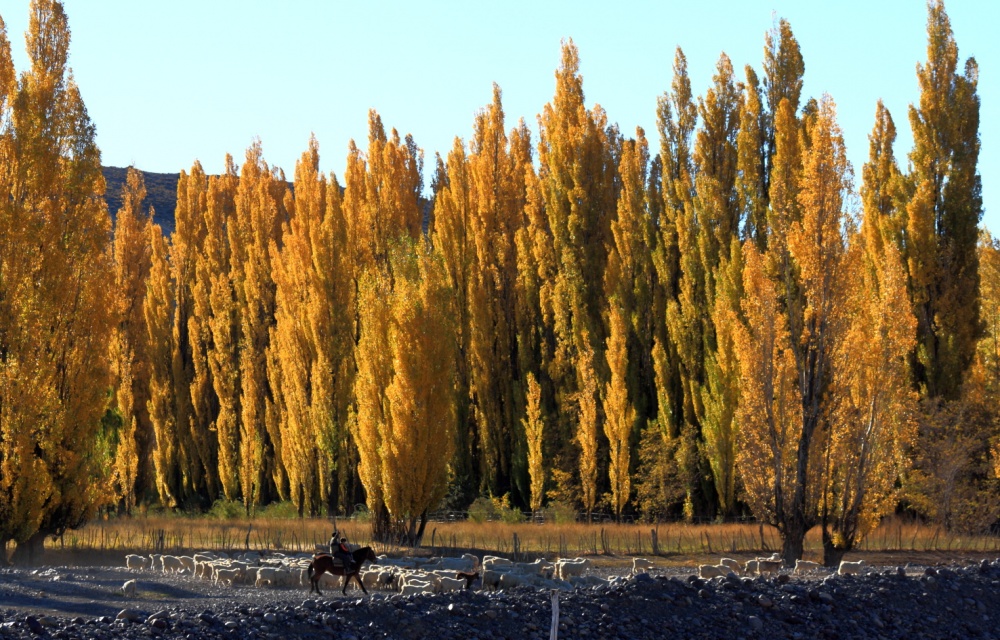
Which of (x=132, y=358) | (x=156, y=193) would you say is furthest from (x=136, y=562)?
(x=156, y=193)

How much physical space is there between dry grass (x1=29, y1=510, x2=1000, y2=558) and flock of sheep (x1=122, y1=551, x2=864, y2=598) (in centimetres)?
409

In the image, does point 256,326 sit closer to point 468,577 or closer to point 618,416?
point 618,416

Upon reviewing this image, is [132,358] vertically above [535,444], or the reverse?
[132,358]

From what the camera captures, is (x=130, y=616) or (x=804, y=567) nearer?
(x=130, y=616)

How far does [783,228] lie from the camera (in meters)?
23.2

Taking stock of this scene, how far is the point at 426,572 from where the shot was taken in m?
17.2

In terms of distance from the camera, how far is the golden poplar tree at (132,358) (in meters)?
38.2

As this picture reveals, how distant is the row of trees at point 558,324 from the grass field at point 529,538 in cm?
132

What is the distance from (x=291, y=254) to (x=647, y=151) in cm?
1221

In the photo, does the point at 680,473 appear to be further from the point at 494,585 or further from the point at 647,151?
the point at 494,585

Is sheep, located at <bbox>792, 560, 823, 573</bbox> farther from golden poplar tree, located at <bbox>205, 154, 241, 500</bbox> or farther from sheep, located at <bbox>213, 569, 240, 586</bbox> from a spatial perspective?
golden poplar tree, located at <bbox>205, 154, 241, 500</bbox>

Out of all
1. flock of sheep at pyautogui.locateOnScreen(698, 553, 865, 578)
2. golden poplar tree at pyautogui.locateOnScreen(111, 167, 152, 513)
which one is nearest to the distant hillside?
golden poplar tree at pyautogui.locateOnScreen(111, 167, 152, 513)

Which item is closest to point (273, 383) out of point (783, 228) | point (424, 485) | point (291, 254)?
point (291, 254)

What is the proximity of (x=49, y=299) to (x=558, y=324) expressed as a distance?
58.2ft
